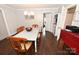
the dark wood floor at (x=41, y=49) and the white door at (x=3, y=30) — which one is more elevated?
the white door at (x=3, y=30)

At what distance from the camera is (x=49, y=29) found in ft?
16.1

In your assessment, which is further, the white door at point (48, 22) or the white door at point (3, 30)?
the white door at point (48, 22)

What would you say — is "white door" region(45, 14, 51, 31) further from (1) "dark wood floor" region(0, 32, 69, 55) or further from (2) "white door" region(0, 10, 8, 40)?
(2) "white door" region(0, 10, 8, 40)

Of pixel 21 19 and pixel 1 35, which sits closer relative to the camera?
pixel 1 35

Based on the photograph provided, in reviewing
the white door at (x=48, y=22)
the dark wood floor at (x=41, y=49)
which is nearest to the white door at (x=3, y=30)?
the dark wood floor at (x=41, y=49)

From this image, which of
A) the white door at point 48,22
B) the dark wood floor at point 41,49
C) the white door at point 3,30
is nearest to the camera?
the dark wood floor at point 41,49

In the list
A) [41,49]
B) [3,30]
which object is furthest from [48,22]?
[41,49]

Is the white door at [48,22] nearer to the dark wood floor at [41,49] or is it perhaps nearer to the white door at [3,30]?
the dark wood floor at [41,49]

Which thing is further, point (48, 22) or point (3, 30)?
point (48, 22)

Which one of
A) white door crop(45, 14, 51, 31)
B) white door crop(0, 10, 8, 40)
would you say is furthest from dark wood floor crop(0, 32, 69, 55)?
white door crop(45, 14, 51, 31)

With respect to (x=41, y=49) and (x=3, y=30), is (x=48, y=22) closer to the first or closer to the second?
(x=3, y=30)

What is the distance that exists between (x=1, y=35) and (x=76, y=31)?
249cm
